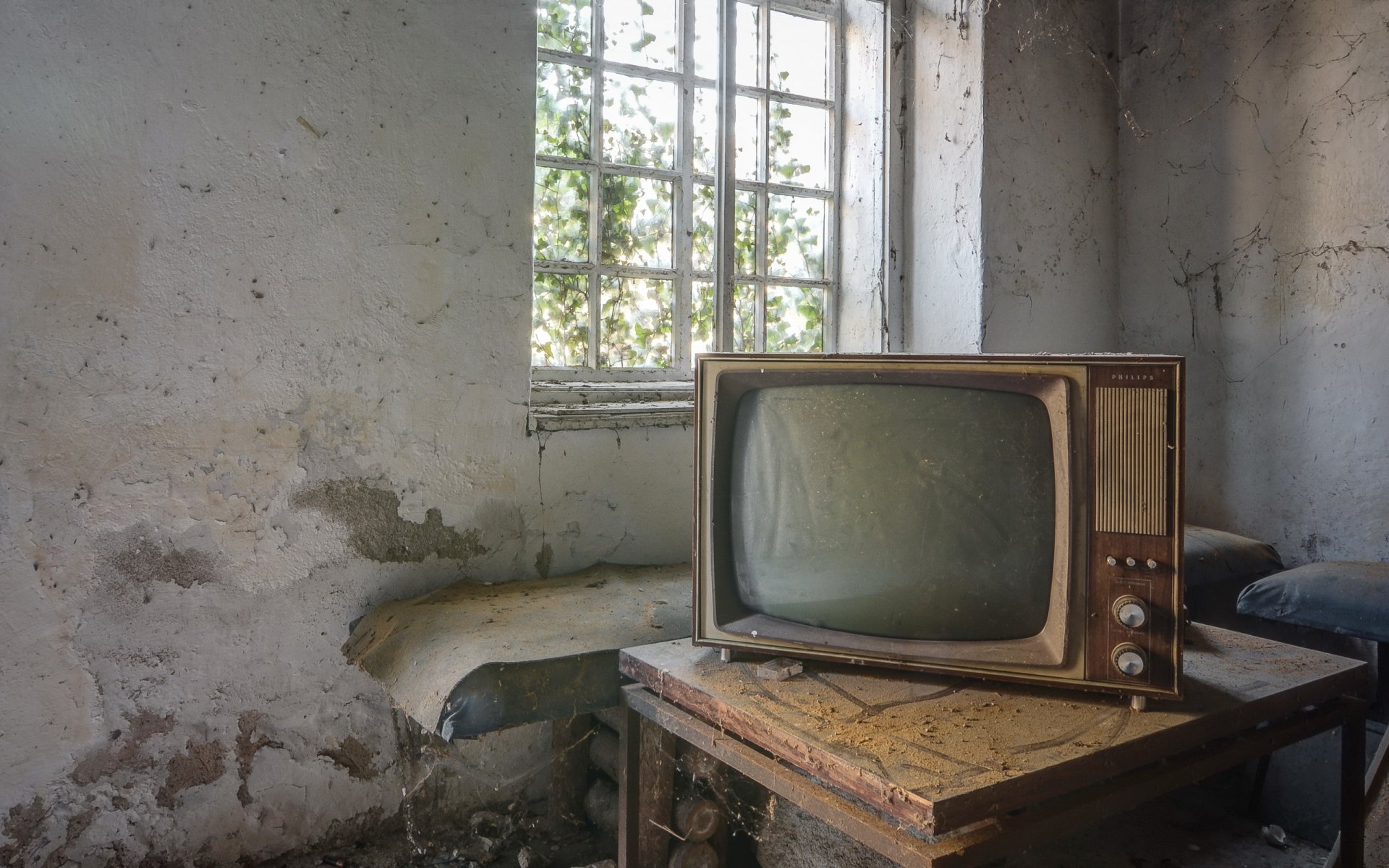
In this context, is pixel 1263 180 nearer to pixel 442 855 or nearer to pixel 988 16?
pixel 988 16

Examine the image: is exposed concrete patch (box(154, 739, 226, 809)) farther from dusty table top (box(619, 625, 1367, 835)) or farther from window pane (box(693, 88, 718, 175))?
window pane (box(693, 88, 718, 175))

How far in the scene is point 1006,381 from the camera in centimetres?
102

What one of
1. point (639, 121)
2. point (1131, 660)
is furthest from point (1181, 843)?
point (639, 121)

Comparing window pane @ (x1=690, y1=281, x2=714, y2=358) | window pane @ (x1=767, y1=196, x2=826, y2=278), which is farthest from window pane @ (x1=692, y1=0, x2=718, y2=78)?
window pane @ (x1=690, y1=281, x2=714, y2=358)

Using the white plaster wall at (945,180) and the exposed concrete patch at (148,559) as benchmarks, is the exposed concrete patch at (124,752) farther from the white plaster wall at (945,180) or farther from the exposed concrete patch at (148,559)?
the white plaster wall at (945,180)

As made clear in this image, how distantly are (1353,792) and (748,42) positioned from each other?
209 cm

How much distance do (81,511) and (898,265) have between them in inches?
79.3

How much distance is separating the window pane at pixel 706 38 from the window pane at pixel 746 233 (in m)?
0.32

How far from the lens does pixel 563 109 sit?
209 cm

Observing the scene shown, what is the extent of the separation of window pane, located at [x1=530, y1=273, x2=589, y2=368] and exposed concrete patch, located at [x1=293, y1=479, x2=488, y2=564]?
47 cm

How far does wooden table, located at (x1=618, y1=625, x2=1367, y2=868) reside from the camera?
0.85 metres

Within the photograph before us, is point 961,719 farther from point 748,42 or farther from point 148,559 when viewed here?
point 748,42

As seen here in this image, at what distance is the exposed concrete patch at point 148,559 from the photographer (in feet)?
5.07

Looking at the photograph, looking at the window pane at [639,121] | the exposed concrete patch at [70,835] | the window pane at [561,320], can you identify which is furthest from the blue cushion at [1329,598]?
the exposed concrete patch at [70,835]
